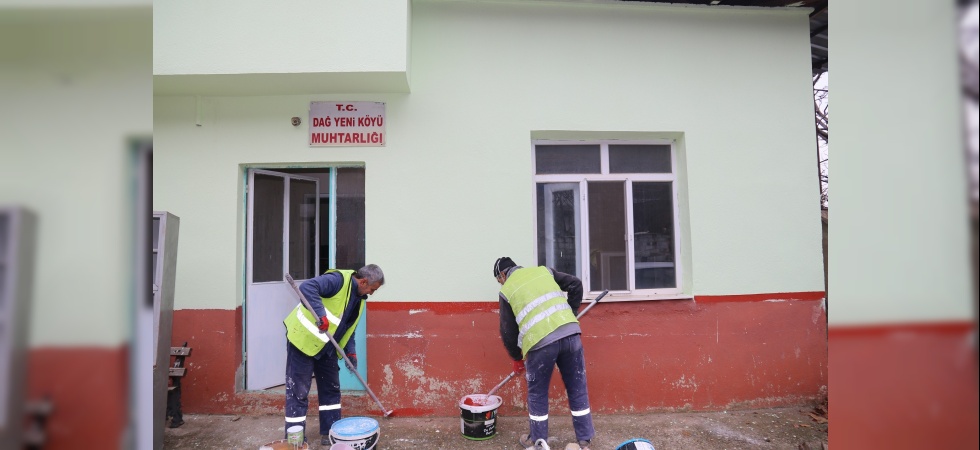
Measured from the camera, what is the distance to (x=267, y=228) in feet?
15.7

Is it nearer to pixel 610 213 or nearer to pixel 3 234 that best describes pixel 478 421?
pixel 610 213

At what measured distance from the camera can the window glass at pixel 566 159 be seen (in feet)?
15.6

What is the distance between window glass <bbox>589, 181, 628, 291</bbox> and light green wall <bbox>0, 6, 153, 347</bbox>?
4.47m

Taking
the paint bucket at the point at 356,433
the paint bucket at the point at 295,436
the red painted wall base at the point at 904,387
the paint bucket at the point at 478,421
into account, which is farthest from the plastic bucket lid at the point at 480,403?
the red painted wall base at the point at 904,387

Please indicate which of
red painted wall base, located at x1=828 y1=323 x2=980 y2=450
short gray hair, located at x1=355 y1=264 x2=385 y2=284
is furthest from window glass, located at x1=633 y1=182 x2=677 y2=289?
red painted wall base, located at x1=828 y1=323 x2=980 y2=450

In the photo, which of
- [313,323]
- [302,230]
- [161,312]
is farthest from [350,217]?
[161,312]

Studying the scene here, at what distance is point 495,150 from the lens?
14.8ft

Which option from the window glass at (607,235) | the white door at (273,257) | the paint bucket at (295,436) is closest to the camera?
the paint bucket at (295,436)

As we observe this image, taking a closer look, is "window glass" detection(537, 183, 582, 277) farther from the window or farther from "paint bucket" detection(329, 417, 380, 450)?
"paint bucket" detection(329, 417, 380, 450)

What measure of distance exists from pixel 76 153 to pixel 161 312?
149 inches

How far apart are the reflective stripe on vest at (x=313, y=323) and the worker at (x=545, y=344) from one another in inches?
47.0

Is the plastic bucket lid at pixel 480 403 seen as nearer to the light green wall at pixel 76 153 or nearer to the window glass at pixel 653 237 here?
the window glass at pixel 653 237

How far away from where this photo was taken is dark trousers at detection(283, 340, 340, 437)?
12.2 ft

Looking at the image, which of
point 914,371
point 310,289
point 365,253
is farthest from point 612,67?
point 914,371
